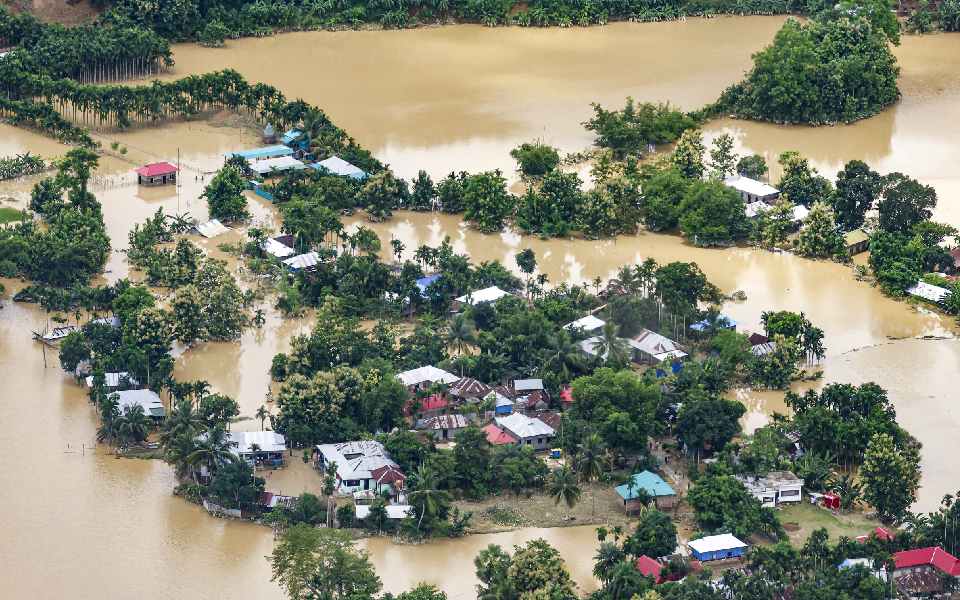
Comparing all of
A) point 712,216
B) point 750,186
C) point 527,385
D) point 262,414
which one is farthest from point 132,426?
point 750,186

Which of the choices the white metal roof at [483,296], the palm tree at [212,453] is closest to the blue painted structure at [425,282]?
the white metal roof at [483,296]

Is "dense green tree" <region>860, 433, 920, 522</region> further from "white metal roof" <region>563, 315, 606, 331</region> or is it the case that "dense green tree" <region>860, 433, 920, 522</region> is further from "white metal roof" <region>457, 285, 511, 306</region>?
"white metal roof" <region>457, 285, 511, 306</region>

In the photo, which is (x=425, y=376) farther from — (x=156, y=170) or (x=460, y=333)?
(x=156, y=170)

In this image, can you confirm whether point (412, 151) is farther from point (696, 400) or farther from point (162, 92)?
point (696, 400)

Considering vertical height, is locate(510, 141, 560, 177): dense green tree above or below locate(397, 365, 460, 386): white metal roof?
above

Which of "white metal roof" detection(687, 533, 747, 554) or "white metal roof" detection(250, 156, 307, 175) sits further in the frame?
"white metal roof" detection(250, 156, 307, 175)

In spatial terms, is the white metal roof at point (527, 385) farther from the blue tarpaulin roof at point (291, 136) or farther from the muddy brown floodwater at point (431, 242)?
the blue tarpaulin roof at point (291, 136)

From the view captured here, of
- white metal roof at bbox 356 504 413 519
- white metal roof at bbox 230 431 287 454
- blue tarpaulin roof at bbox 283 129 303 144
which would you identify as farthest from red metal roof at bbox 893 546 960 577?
blue tarpaulin roof at bbox 283 129 303 144
